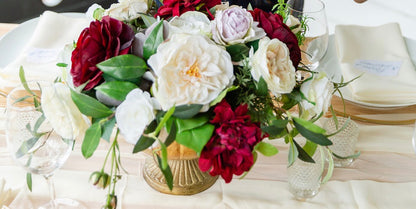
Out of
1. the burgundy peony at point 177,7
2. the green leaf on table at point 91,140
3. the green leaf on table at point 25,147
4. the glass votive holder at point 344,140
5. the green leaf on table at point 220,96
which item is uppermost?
the burgundy peony at point 177,7

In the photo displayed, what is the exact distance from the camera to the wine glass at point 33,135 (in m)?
0.69

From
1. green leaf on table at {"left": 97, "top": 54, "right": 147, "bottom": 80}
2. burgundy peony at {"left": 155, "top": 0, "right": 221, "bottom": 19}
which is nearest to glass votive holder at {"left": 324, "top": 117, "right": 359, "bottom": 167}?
burgundy peony at {"left": 155, "top": 0, "right": 221, "bottom": 19}

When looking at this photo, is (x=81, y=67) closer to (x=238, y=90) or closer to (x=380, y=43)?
(x=238, y=90)

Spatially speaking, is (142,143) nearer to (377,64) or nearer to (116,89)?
(116,89)

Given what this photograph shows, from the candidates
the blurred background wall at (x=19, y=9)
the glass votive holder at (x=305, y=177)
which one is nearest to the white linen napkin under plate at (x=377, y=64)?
the glass votive holder at (x=305, y=177)

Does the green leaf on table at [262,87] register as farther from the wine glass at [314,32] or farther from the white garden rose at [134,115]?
the wine glass at [314,32]

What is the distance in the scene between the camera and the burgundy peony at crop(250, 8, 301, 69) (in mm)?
708

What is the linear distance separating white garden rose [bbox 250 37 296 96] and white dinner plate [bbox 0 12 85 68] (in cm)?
90

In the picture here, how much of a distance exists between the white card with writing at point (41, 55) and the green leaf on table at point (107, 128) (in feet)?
2.17

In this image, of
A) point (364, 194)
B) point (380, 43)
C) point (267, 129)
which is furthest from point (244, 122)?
point (380, 43)

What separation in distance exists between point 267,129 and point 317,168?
0.84ft

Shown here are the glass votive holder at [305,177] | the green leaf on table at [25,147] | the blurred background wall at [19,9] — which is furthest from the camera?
the blurred background wall at [19,9]

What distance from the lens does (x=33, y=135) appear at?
2.40 ft

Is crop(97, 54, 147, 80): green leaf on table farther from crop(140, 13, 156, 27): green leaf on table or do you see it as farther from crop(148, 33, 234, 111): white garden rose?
crop(140, 13, 156, 27): green leaf on table
